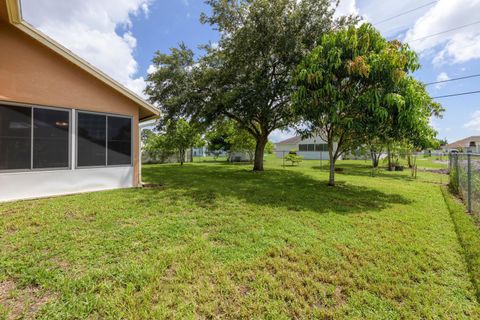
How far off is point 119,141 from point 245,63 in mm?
7104

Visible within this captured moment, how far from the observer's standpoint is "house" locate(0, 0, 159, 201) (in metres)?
5.42

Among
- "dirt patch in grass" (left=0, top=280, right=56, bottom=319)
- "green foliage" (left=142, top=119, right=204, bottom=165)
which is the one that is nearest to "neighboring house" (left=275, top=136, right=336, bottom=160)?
"green foliage" (left=142, top=119, right=204, bottom=165)

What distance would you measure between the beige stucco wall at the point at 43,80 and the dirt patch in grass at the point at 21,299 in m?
5.53

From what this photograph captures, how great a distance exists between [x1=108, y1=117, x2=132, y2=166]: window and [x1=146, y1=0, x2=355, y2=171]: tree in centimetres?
464

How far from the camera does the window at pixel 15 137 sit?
5375mm

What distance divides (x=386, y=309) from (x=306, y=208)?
329cm

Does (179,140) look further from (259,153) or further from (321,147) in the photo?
(321,147)

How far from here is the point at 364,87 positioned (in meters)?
7.07

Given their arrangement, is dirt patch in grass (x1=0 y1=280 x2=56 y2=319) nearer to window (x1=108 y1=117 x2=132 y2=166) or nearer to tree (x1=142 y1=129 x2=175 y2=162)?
window (x1=108 y1=117 x2=132 y2=166)

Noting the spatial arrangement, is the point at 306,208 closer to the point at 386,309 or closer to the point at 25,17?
the point at 386,309

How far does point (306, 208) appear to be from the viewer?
211 inches

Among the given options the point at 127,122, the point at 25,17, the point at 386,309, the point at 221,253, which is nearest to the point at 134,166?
the point at 127,122

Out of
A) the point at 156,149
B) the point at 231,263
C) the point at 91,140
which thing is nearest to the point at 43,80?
the point at 91,140

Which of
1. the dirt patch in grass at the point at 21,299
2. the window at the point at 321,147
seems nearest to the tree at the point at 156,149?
the dirt patch in grass at the point at 21,299
